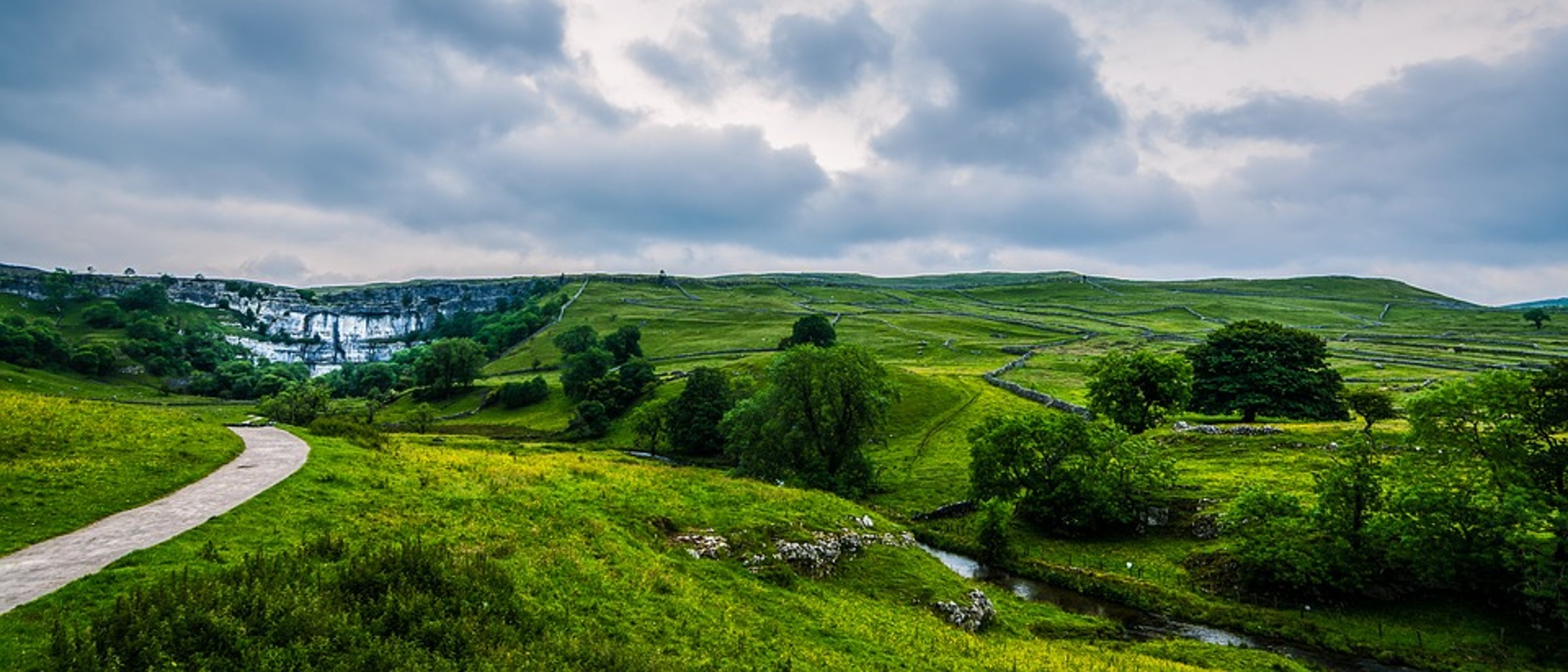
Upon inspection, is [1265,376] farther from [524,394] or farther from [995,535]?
[524,394]

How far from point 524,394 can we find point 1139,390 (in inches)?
4318

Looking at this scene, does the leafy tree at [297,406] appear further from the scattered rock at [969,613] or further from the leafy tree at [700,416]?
the scattered rock at [969,613]

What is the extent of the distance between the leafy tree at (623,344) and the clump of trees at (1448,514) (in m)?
136

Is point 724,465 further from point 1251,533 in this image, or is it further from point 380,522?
point 380,522

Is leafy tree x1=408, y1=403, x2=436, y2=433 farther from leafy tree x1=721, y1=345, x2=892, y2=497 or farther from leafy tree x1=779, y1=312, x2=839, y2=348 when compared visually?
leafy tree x1=721, y1=345, x2=892, y2=497

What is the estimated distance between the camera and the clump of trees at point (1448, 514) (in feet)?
109

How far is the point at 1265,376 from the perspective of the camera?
83.1 m

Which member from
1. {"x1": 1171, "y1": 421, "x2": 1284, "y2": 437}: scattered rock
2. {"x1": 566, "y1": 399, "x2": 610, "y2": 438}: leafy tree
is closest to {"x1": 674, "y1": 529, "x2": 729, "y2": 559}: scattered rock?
{"x1": 1171, "y1": 421, "x2": 1284, "y2": 437}: scattered rock

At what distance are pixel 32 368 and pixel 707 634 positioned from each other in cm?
22936

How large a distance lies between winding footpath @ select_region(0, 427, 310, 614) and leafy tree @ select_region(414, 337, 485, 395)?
128m

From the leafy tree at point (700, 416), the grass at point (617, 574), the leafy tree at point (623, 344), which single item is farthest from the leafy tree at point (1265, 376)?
the leafy tree at point (623, 344)

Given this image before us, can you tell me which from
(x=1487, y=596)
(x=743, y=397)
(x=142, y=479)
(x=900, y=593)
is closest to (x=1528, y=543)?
(x=1487, y=596)

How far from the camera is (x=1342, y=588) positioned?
37.8 m

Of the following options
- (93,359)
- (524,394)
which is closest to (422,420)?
(524,394)
